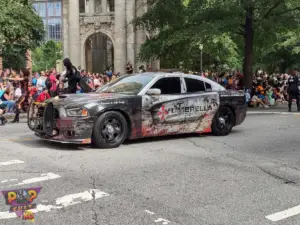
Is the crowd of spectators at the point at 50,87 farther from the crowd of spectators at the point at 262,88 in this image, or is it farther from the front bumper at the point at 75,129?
the front bumper at the point at 75,129

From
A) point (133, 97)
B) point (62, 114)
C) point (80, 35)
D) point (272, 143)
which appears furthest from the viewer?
point (80, 35)

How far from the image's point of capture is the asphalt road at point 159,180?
4645 millimetres

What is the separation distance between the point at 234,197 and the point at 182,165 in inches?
69.8

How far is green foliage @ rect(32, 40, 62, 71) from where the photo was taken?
87.9 meters

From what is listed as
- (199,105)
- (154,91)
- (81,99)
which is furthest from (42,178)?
(199,105)

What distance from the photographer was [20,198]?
211 inches

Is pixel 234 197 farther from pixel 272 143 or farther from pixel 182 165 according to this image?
pixel 272 143

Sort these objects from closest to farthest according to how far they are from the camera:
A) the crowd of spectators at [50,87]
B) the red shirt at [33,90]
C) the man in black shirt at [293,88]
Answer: the crowd of spectators at [50,87] < the red shirt at [33,90] < the man in black shirt at [293,88]

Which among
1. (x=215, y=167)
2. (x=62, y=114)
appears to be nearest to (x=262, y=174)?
(x=215, y=167)

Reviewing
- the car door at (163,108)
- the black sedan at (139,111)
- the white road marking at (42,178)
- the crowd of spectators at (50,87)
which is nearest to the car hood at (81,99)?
the black sedan at (139,111)

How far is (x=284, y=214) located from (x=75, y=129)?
14.3 ft

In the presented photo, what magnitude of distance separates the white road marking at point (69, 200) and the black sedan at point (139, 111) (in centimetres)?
277

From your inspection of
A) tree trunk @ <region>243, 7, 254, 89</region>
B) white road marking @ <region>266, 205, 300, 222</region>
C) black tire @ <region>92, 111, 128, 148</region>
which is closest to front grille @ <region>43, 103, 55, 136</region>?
black tire @ <region>92, 111, 128, 148</region>

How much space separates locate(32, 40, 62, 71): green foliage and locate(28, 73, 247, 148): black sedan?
79.7m
